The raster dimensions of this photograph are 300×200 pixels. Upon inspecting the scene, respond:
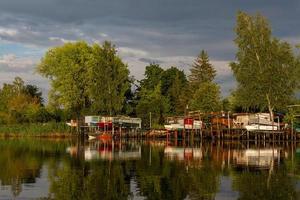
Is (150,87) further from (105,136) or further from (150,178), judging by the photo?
(150,178)

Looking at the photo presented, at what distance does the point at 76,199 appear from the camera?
2512cm

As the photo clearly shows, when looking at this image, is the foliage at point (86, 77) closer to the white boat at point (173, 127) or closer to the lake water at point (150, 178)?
the white boat at point (173, 127)

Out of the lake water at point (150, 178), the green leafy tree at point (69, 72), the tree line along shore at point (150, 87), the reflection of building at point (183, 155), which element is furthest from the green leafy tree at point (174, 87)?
the lake water at point (150, 178)

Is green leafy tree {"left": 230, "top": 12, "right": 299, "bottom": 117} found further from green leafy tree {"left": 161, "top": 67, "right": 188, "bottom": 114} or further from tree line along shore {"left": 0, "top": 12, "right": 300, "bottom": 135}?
green leafy tree {"left": 161, "top": 67, "right": 188, "bottom": 114}

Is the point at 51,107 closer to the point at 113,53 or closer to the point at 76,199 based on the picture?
the point at 113,53

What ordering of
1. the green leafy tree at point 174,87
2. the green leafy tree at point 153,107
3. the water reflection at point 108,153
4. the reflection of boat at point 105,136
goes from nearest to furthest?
the water reflection at point 108,153
the reflection of boat at point 105,136
the green leafy tree at point 153,107
the green leafy tree at point 174,87

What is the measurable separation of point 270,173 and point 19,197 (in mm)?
16698

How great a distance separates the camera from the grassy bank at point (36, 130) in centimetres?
9606

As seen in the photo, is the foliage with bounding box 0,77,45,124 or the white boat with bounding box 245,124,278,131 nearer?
→ the white boat with bounding box 245,124,278,131

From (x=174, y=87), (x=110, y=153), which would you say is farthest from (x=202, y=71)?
(x=110, y=153)

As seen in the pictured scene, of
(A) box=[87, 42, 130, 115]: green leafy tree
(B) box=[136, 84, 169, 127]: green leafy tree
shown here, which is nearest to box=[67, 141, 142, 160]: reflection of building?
(A) box=[87, 42, 130, 115]: green leafy tree

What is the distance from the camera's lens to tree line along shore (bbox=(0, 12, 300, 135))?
80.0m

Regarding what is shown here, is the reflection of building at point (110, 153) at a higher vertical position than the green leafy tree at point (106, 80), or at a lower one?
lower

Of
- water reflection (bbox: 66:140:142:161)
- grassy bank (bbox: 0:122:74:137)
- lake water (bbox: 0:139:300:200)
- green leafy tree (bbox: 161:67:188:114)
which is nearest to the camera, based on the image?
lake water (bbox: 0:139:300:200)
